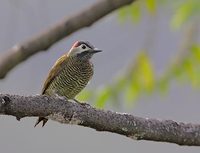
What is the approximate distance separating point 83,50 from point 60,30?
2.89ft

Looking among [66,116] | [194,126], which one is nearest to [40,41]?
[66,116]

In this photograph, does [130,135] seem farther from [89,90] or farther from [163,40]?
[163,40]

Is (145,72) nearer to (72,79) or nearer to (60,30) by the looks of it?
(72,79)

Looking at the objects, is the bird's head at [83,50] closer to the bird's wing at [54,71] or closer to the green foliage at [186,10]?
the bird's wing at [54,71]

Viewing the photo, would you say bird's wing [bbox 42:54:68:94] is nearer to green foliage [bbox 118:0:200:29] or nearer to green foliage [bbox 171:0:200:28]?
green foliage [bbox 118:0:200:29]

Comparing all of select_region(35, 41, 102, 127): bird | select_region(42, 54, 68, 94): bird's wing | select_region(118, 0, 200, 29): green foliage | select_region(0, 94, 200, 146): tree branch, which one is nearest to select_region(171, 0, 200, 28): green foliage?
select_region(118, 0, 200, 29): green foliage

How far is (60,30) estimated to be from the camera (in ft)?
13.7

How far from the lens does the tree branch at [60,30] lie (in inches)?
163

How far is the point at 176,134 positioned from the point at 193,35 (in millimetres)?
1531

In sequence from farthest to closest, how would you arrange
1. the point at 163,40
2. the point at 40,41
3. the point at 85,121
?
the point at 163,40 < the point at 40,41 < the point at 85,121

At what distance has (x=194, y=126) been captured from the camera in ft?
12.4

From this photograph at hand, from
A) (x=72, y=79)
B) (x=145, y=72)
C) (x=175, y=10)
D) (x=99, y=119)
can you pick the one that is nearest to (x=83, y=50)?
(x=72, y=79)

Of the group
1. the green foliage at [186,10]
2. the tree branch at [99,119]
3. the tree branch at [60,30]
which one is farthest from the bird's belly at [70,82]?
the tree branch at [99,119]

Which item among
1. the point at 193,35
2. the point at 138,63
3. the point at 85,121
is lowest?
the point at 85,121
